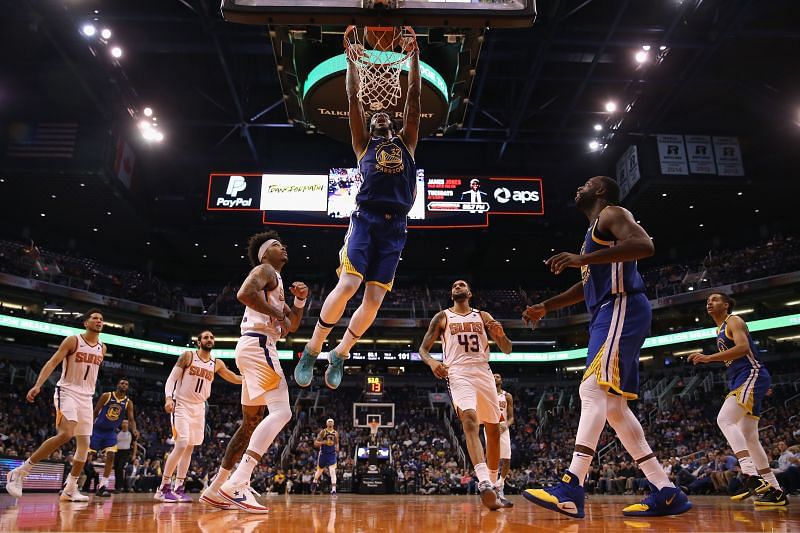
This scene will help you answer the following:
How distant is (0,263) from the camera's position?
26625mm

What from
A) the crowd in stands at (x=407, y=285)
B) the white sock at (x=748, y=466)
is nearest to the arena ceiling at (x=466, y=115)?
the crowd in stands at (x=407, y=285)

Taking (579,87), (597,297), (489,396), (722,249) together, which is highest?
(579,87)

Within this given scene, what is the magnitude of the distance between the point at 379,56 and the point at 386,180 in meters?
2.84

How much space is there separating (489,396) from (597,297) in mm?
2440

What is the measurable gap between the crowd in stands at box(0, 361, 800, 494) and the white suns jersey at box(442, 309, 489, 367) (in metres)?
7.75

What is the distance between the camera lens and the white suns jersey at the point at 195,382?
335 inches

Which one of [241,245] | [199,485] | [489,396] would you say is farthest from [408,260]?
[489,396]

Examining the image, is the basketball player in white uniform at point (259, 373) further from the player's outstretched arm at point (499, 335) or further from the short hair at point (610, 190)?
the short hair at point (610, 190)

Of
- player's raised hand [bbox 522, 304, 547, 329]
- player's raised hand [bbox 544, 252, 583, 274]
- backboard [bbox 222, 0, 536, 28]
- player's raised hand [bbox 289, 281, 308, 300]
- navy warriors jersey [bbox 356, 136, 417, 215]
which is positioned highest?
backboard [bbox 222, 0, 536, 28]

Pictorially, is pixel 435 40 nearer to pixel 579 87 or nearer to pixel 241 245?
pixel 579 87

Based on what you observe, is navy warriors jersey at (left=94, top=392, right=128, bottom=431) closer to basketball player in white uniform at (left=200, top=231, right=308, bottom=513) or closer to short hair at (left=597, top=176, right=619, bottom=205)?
basketball player in white uniform at (left=200, top=231, right=308, bottom=513)

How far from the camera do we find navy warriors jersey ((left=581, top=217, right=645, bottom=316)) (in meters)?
4.27

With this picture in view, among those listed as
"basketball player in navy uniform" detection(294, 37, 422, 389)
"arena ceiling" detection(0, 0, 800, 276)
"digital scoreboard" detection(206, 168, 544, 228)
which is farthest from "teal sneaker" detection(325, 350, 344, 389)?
"digital scoreboard" detection(206, 168, 544, 228)

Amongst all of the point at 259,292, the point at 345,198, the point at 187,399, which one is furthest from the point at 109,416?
the point at 345,198
